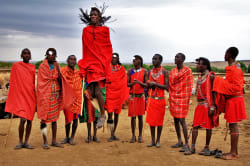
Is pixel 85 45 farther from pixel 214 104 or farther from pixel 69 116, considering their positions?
pixel 214 104

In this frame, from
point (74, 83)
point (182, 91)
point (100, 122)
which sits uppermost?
point (74, 83)

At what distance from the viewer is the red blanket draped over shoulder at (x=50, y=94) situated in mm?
6098

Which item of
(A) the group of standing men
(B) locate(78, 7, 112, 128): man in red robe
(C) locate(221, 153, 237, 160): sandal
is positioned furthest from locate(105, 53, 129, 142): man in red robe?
(C) locate(221, 153, 237, 160): sandal

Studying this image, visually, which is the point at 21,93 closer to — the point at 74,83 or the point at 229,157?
the point at 74,83

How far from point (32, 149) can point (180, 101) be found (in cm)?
394

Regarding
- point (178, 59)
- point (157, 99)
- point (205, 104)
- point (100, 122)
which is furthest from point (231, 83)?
point (100, 122)

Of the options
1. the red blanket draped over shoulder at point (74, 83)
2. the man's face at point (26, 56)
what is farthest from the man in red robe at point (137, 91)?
the man's face at point (26, 56)

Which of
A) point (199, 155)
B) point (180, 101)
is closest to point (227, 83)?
point (180, 101)

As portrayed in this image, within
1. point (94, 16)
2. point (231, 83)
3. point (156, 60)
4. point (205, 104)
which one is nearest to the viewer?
point (231, 83)

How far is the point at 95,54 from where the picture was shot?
18.7ft

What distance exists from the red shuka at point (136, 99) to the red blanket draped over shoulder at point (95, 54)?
153cm

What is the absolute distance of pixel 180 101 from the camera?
6.27m

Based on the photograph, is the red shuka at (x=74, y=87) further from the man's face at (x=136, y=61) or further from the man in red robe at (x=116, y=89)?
the man's face at (x=136, y=61)

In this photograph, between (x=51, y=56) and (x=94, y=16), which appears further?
(x=51, y=56)
